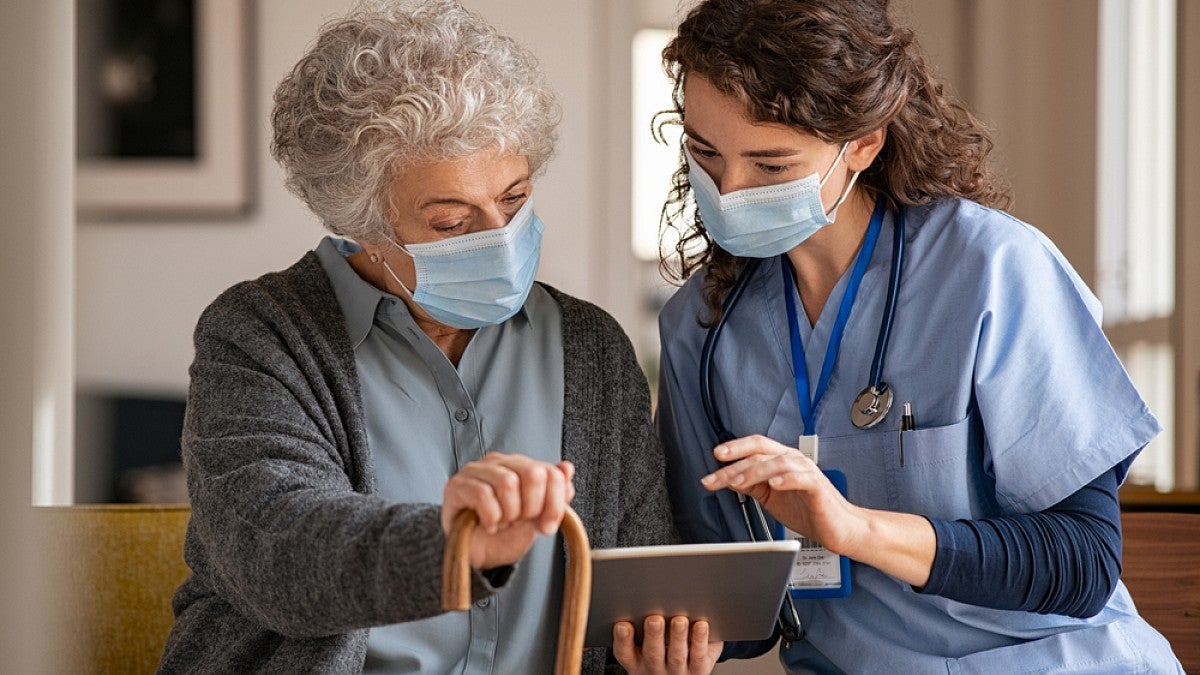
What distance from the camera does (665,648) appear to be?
4.84 ft

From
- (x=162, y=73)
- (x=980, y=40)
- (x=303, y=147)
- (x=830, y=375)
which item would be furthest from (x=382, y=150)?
(x=980, y=40)

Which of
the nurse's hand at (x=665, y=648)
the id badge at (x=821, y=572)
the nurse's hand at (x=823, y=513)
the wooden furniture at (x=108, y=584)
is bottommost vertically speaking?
the wooden furniture at (x=108, y=584)

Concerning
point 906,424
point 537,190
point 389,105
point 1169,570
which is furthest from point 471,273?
point 537,190

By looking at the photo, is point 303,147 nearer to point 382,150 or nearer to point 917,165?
point 382,150

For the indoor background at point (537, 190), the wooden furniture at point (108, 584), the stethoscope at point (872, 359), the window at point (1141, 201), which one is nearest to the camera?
the stethoscope at point (872, 359)

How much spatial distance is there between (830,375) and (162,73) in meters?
2.71

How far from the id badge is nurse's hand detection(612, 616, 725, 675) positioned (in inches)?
6.6

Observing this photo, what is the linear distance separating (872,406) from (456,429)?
1.72 feet

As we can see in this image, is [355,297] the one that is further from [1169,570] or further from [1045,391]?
[1169,570]

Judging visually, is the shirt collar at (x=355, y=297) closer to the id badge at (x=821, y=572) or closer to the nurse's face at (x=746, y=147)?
the nurse's face at (x=746, y=147)

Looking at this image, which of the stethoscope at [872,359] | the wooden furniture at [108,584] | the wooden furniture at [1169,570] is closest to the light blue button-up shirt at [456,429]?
the stethoscope at [872,359]

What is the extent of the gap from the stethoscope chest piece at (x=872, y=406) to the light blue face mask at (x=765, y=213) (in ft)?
0.70

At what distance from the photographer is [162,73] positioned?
369cm

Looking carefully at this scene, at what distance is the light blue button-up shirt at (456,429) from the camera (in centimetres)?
150
